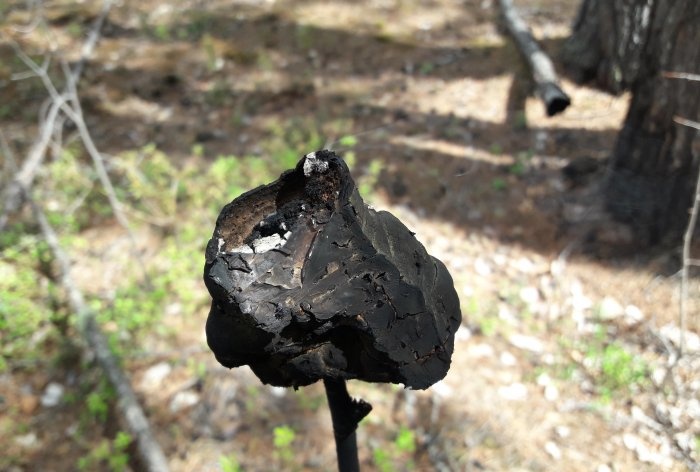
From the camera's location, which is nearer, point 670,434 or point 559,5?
point 670,434

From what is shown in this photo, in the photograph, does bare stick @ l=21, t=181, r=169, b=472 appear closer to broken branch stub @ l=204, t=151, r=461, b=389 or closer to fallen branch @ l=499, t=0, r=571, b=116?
broken branch stub @ l=204, t=151, r=461, b=389

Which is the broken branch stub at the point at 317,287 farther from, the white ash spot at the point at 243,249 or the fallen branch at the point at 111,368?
the fallen branch at the point at 111,368

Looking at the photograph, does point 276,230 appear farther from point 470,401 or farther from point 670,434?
point 670,434

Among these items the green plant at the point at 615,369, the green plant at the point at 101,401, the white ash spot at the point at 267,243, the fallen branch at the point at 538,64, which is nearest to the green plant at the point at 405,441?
the green plant at the point at 615,369

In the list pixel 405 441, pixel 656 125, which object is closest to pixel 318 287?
pixel 405 441

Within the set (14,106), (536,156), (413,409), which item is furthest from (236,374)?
(14,106)
